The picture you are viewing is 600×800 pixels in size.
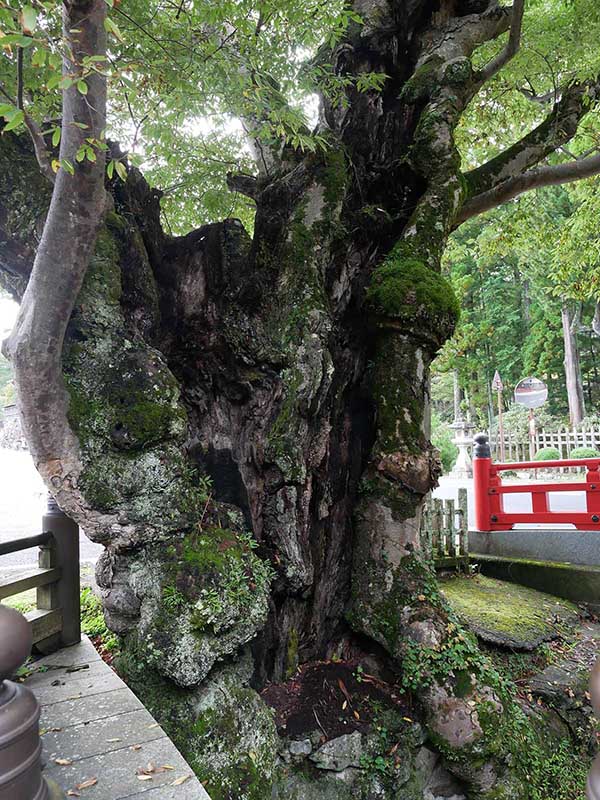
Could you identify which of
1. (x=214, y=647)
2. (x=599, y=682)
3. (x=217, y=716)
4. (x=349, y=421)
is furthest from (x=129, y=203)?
(x=599, y=682)

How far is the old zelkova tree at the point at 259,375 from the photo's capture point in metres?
3.07

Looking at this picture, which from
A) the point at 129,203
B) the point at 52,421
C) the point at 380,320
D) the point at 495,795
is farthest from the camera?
the point at 380,320

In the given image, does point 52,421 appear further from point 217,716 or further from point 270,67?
point 270,67

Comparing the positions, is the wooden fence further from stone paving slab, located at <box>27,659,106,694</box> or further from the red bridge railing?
stone paving slab, located at <box>27,659,106,694</box>

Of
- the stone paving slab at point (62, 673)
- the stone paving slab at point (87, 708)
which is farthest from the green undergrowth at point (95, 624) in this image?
the stone paving slab at point (87, 708)

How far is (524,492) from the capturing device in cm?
805

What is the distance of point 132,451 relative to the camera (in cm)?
329

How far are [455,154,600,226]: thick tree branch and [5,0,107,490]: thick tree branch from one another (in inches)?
147

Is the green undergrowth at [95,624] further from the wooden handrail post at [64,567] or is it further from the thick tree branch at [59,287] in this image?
the thick tree branch at [59,287]

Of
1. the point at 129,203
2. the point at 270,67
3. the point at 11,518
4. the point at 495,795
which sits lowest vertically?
the point at 495,795

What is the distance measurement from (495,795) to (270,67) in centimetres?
559

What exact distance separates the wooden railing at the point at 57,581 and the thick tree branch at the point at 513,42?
5.81m

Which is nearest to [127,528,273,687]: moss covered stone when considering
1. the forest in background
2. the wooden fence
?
the wooden fence

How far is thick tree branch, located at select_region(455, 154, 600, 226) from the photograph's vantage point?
564 centimetres
